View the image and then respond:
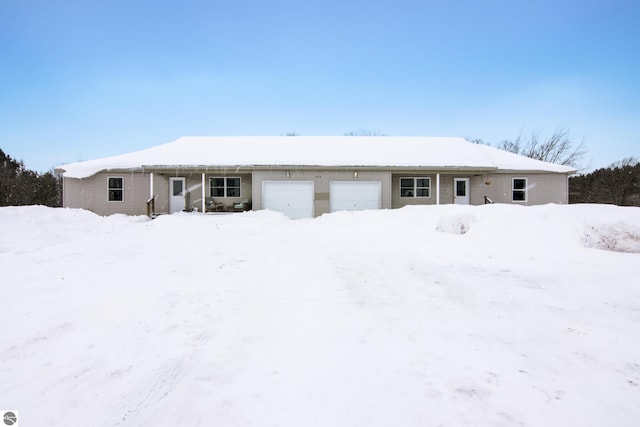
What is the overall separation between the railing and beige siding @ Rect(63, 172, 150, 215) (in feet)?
1.85

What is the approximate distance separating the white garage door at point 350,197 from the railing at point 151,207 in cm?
1001

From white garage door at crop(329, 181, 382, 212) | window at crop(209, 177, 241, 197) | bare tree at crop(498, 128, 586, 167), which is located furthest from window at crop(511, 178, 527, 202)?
bare tree at crop(498, 128, 586, 167)

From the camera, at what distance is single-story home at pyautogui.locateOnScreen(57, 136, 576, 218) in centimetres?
1617

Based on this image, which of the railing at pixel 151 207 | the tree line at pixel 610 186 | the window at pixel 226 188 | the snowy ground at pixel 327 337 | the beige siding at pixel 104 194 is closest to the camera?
the snowy ground at pixel 327 337

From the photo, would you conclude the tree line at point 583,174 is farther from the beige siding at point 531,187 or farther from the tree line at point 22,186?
the tree line at point 22,186

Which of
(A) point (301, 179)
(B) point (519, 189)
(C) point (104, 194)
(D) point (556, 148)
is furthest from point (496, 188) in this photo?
(D) point (556, 148)

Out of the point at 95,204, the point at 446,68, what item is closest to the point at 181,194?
the point at 95,204

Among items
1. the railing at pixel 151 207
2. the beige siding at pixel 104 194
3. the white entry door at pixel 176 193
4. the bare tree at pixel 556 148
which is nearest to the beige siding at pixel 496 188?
the white entry door at pixel 176 193

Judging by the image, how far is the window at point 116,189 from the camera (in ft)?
56.5

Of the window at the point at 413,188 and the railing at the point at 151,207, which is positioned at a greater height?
the window at the point at 413,188

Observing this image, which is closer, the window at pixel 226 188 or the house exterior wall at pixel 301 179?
the house exterior wall at pixel 301 179

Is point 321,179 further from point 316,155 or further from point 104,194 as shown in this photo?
point 104,194

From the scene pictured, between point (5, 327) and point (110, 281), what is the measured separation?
A: 1.44 metres

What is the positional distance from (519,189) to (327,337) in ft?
64.6
